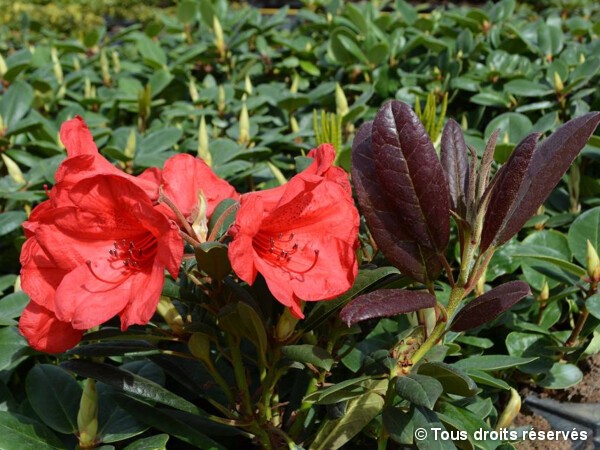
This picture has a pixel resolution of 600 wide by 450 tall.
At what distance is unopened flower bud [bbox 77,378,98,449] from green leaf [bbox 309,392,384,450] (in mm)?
356

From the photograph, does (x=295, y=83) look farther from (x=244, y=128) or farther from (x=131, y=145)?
(x=131, y=145)

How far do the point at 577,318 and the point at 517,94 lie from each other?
69 centimetres

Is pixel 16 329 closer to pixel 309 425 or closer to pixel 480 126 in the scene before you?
pixel 309 425

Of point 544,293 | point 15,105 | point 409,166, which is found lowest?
point 544,293

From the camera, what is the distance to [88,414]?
1103 mm

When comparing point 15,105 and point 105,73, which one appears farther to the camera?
point 105,73

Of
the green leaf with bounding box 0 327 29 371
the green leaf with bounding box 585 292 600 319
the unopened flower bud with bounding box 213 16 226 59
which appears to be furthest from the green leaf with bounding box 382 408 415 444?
the unopened flower bud with bounding box 213 16 226 59

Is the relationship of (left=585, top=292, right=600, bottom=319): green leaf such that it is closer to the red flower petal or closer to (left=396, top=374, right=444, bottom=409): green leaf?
(left=396, top=374, right=444, bottom=409): green leaf

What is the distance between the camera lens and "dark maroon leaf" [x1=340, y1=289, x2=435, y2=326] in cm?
93

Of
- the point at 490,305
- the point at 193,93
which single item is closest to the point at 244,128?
the point at 193,93

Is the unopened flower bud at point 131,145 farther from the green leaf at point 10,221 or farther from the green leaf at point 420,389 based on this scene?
the green leaf at point 420,389

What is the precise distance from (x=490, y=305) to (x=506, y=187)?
17 cm

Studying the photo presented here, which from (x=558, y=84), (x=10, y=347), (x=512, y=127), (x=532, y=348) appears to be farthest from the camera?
(x=558, y=84)

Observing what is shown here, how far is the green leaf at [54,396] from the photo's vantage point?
1.20m
